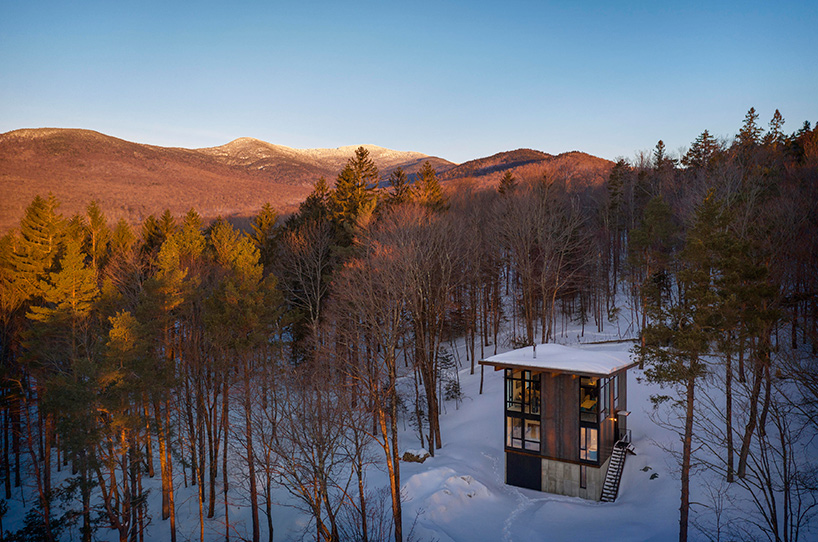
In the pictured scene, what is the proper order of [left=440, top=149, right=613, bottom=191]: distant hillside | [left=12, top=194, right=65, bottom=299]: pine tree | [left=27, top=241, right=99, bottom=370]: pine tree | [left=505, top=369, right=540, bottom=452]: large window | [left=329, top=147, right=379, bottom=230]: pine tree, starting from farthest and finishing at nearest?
1. [left=440, top=149, right=613, bottom=191]: distant hillside
2. [left=329, top=147, right=379, bottom=230]: pine tree
3. [left=12, top=194, right=65, bottom=299]: pine tree
4. [left=505, top=369, right=540, bottom=452]: large window
5. [left=27, top=241, right=99, bottom=370]: pine tree

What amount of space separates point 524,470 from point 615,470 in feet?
12.8

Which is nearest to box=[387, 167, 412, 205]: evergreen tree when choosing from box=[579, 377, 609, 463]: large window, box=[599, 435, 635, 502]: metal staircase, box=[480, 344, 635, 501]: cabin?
box=[480, 344, 635, 501]: cabin

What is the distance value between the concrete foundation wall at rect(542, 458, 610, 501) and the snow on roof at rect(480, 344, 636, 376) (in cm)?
439

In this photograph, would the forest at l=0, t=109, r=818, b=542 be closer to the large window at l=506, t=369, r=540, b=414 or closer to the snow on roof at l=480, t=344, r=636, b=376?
the snow on roof at l=480, t=344, r=636, b=376

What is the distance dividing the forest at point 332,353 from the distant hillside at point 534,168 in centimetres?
2826

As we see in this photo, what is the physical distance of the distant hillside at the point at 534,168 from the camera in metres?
71.9

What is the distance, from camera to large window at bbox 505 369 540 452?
20.5m

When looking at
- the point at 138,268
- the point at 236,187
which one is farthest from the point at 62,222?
the point at 236,187

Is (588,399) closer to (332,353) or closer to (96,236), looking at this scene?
(332,353)

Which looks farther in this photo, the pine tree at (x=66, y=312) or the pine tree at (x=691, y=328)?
the pine tree at (x=66, y=312)

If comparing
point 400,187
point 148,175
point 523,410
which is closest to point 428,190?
point 400,187

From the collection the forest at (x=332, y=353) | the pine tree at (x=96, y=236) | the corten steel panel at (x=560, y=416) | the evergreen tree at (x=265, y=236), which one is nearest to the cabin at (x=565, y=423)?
the corten steel panel at (x=560, y=416)

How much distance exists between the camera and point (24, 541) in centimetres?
1778

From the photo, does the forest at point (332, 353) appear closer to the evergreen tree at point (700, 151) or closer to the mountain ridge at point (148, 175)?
the evergreen tree at point (700, 151)
